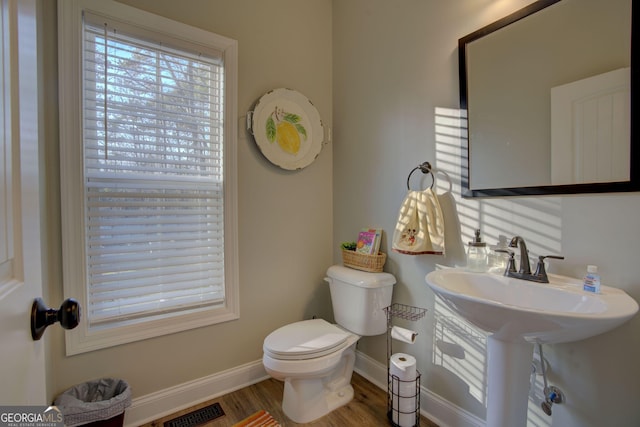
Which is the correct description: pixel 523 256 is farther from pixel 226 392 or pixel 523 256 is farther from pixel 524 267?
pixel 226 392

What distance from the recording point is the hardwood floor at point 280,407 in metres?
1.60

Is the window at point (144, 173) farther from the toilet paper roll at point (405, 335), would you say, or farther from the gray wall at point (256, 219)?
the toilet paper roll at point (405, 335)

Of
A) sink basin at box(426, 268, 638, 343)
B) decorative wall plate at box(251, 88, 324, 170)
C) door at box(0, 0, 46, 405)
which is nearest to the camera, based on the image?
door at box(0, 0, 46, 405)

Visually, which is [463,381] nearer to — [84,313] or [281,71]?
[84,313]

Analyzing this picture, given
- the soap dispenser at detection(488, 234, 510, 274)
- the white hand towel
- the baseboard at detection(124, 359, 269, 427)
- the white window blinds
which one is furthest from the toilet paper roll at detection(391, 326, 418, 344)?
the white window blinds

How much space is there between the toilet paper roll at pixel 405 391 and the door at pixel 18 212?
1414 millimetres

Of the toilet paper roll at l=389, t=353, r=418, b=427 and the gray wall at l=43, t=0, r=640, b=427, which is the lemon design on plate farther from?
the toilet paper roll at l=389, t=353, r=418, b=427

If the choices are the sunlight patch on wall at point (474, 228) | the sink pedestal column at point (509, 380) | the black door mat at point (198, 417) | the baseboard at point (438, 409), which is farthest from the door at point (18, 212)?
the baseboard at point (438, 409)

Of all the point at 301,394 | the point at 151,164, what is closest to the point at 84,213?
the point at 151,164

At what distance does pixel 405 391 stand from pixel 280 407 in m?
0.73

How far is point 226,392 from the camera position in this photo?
1.84 m

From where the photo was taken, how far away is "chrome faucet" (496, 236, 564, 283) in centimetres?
113

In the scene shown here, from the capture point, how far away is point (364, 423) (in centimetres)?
160

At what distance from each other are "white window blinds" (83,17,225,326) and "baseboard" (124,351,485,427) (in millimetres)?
454
